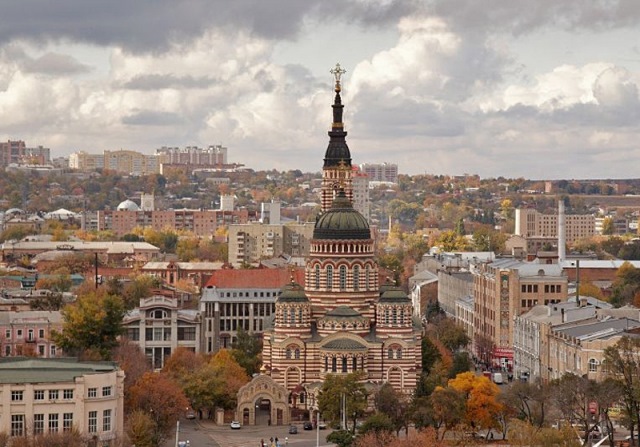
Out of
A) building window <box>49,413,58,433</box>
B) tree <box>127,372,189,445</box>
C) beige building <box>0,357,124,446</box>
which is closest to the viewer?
beige building <box>0,357,124,446</box>

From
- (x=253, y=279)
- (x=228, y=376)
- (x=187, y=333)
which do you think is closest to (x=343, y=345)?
(x=228, y=376)

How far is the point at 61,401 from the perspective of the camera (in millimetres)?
74312

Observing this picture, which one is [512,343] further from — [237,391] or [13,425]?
[13,425]

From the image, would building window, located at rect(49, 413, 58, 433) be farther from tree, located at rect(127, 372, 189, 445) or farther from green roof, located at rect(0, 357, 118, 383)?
tree, located at rect(127, 372, 189, 445)

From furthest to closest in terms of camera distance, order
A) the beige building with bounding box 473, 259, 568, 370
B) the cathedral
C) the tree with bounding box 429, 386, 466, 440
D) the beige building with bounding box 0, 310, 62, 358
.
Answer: the beige building with bounding box 473, 259, 568, 370, the beige building with bounding box 0, 310, 62, 358, the cathedral, the tree with bounding box 429, 386, 466, 440

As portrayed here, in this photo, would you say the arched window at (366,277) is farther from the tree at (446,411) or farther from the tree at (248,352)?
the tree at (446,411)

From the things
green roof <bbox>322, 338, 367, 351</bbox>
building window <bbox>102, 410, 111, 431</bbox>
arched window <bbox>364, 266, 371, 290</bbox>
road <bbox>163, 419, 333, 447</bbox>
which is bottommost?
road <bbox>163, 419, 333, 447</bbox>

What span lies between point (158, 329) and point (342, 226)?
64.2 feet

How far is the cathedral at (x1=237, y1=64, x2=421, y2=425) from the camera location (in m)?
92.6

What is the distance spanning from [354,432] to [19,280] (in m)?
72.1

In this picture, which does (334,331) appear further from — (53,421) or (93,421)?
(53,421)

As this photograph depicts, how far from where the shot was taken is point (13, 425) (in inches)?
2901

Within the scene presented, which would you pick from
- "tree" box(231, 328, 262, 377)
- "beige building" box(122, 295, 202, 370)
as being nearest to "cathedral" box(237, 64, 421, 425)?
"tree" box(231, 328, 262, 377)

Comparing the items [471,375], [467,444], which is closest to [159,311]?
[471,375]
